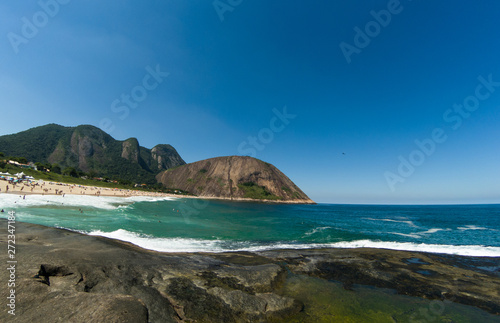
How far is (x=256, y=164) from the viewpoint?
175000 millimetres

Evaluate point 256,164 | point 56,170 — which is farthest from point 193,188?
point 56,170

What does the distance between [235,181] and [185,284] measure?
15454 centimetres

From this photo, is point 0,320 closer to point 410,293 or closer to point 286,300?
point 286,300

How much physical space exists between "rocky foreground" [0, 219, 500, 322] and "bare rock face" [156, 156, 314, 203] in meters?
138

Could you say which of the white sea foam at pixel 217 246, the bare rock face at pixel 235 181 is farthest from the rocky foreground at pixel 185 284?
the bare rock face at pixel 235 181

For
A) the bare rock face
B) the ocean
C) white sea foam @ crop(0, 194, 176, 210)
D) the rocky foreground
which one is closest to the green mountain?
the bare rock face

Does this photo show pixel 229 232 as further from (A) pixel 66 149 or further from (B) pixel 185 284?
(A) pixel 66 149

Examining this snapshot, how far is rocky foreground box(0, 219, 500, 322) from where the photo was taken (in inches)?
202

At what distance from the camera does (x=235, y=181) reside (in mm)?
161500

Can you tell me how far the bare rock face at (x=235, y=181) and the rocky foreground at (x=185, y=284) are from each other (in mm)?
137501

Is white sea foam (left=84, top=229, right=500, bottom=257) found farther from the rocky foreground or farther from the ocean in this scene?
the rocky foreground

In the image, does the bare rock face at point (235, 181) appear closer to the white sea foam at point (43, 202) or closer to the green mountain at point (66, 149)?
the green mountain at point (66, 149)

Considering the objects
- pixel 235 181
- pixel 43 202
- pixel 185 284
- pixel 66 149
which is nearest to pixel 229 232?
pixel 185 284

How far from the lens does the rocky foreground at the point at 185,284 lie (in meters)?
5.12
